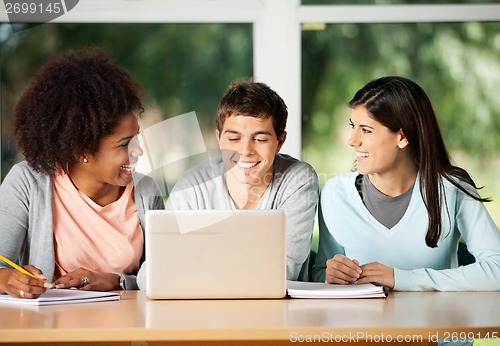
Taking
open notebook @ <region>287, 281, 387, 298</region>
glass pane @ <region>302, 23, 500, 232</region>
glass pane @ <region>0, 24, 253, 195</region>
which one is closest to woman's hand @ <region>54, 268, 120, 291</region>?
open notebook @ <region>287, 281, 387, 298</region>

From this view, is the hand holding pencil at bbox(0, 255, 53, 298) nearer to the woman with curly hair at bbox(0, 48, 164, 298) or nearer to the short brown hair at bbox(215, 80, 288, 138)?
the woman with curly hair at bbox(0, 48, 164, 298)

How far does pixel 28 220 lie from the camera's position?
2.14m

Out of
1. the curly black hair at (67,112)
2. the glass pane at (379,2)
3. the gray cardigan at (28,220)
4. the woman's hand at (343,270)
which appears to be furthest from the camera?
the glass pane at (379,2)

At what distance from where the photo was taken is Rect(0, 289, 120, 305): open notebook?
170 cm

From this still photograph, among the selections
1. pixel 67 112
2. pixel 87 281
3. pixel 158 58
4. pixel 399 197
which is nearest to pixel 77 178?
pixel 67 112

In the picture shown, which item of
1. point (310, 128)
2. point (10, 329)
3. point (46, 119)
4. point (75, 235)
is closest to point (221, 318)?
point (10, 329)

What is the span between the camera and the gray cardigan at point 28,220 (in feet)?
6.84

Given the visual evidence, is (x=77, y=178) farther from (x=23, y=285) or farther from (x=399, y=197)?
(x=399, y=197)

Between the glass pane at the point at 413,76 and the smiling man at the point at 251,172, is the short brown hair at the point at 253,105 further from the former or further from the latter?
the glass pane at the point at 413,76

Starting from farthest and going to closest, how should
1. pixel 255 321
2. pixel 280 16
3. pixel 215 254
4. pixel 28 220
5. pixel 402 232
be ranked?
pixel 280 16, pixel 402 232, pixel 28 220, pixel 215 254, pixel 255 321

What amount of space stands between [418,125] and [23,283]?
3.97ft

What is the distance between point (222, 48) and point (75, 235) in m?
1.82

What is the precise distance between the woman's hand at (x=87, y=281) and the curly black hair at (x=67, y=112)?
1.22ft
